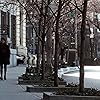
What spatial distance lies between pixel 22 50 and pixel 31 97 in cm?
Result: 4617

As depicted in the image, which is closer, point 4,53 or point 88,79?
point 4,53

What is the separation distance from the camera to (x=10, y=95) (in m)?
14.9

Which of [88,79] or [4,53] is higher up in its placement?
[4,53]

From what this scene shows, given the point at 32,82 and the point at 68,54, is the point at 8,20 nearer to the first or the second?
the point at 68,54

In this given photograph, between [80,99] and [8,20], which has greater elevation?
[8,20]

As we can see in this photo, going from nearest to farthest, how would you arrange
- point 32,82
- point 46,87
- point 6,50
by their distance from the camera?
1. point 46,87
2. point 32,82
3. point 6,50

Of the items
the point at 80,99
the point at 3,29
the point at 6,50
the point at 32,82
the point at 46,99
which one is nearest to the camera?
the point at 80,99

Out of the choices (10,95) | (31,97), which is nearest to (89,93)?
(31,97)

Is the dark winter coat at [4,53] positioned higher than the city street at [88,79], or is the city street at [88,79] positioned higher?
the dark winter coat at [4,53]

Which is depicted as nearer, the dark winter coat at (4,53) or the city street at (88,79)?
the city street at (88,79)

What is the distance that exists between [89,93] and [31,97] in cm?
242

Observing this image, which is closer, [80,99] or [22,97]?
[80,99]

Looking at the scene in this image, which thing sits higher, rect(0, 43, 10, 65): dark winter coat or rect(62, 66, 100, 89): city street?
rect(0, 43, 10, 65): dark winter coat

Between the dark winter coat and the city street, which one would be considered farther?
the dark winter coat
